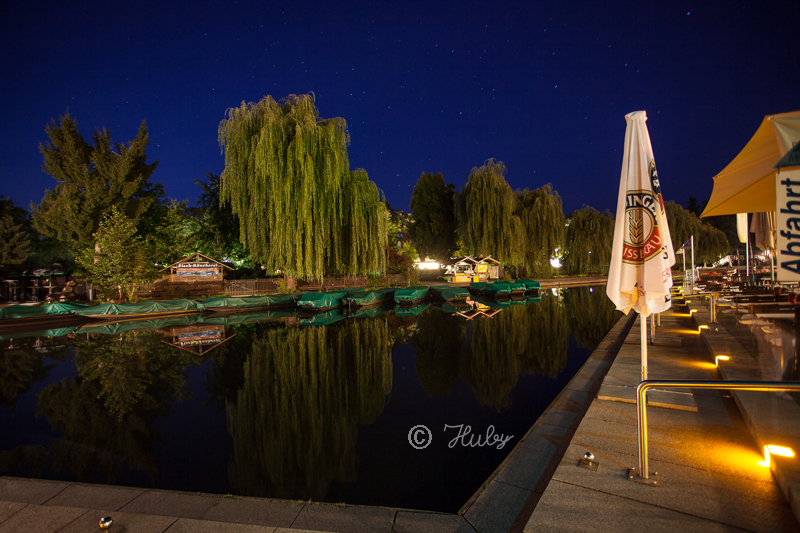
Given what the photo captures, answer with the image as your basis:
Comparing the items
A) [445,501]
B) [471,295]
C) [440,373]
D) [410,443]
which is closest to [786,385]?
[445,501]

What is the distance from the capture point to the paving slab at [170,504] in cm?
354

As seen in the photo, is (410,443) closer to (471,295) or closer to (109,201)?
(471,295)

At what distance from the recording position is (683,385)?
3.06 m

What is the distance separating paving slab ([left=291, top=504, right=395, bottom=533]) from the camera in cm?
322

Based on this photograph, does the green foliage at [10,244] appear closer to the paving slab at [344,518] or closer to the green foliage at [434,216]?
the green foliage at [434,216]

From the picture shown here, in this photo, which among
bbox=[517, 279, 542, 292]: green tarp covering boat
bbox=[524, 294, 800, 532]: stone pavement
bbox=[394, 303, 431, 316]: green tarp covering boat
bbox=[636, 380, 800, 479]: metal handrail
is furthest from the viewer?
bbox=[517, 279, 542, 292]: green tarp covering boat

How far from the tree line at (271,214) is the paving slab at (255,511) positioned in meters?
19.5

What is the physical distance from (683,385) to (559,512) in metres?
1.44

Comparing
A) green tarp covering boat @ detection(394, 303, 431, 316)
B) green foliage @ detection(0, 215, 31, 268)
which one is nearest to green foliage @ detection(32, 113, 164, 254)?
green foliage @ detection(0, 215, 31, 268)

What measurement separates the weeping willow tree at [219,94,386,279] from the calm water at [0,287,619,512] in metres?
9.97

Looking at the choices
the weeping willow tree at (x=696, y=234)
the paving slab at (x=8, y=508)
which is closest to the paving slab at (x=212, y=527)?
the paving slab at (x=8, y=508)

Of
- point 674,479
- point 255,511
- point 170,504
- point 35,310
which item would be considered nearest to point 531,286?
point 674,479

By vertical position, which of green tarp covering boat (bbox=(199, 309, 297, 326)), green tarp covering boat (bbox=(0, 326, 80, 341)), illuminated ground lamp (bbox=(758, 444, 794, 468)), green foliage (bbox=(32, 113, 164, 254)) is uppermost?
green foliage (bbox=(32, 113, 164, 254))

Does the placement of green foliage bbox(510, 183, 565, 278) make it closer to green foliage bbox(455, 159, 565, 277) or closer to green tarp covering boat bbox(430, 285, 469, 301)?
green foliage bbox(455, 159, 565, 277)
